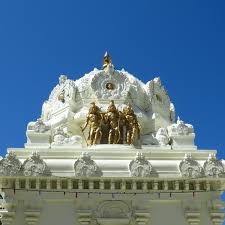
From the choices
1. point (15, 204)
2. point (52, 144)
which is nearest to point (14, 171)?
point (15, 204)

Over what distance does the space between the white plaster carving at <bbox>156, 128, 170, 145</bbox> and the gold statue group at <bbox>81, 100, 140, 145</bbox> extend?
915 mm

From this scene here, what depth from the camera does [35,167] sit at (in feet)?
64.1

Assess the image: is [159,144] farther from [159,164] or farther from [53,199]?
[53,199]

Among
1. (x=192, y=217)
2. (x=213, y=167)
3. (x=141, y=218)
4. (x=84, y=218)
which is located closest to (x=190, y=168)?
(x=213, y=167)

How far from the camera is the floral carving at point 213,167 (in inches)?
780


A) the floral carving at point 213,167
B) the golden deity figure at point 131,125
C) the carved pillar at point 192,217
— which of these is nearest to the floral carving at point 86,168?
the golden deity figure at point 131,125

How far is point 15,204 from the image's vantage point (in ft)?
63.2

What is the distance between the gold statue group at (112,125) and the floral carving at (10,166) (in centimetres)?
360

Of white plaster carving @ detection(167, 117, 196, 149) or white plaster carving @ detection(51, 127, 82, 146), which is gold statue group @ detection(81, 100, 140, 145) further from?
white plaster carving @ detection(167, 117, 196, 149)

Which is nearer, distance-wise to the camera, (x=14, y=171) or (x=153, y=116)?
(x=14, y=171)

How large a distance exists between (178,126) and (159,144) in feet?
3.69

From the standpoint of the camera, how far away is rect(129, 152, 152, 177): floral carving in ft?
64.6

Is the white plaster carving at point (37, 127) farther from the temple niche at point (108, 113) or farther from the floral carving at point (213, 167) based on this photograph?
the floral carving at point (213, 167)

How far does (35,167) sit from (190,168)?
5.60 m
